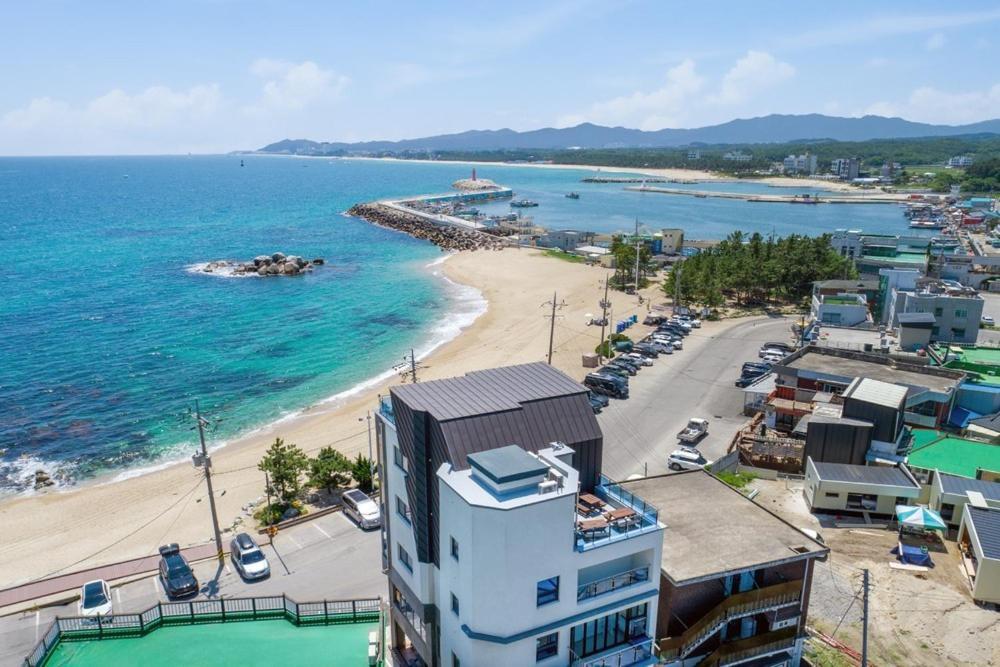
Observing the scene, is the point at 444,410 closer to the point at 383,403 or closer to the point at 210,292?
the point at 383,403

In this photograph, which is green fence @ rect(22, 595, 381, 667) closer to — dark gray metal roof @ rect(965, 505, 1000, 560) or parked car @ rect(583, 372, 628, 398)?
dark gray metal roof @ rect(965, 505, 1000, 560)

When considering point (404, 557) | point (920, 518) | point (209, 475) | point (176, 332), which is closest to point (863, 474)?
point (920, 518)

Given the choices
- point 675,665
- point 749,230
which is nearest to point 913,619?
point 675,665

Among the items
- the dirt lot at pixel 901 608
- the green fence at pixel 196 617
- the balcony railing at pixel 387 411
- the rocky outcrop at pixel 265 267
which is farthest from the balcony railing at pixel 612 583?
the rocky outcrop at pixel 265 267

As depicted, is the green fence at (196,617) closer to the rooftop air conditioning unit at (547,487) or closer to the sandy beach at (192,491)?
the rooftop air conditioning unit at (547,487)

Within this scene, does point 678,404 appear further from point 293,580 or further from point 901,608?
point 293,580
